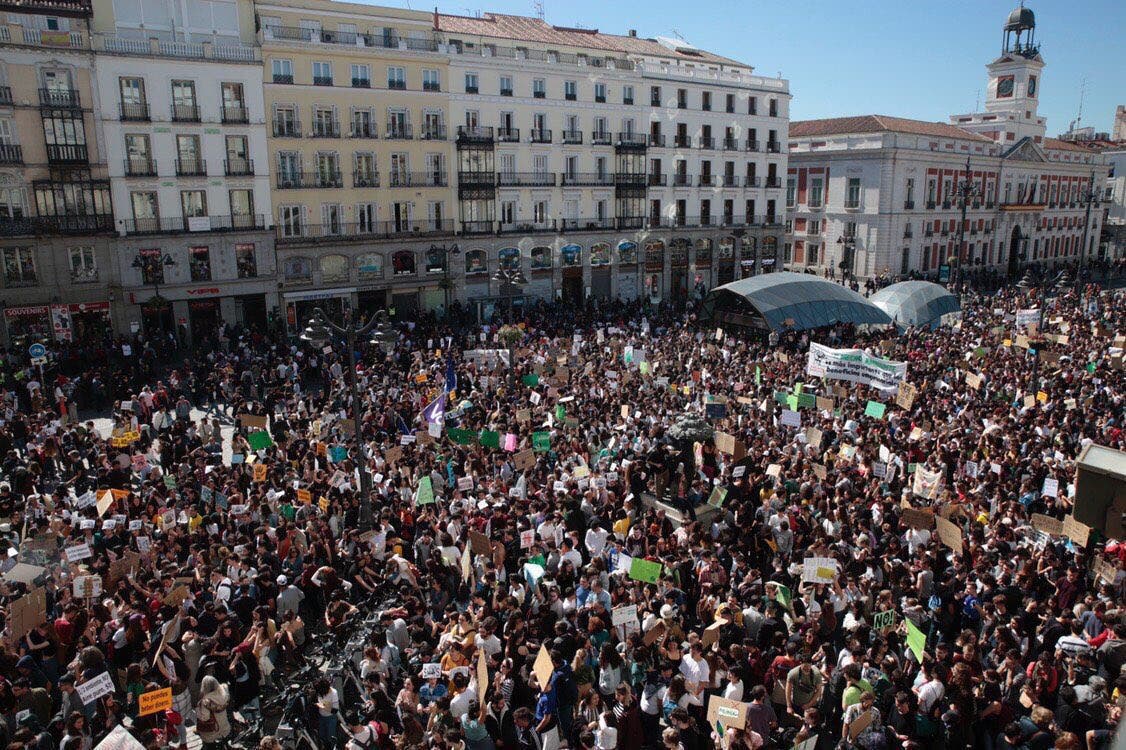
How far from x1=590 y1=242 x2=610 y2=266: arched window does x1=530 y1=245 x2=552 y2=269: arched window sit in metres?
3.06

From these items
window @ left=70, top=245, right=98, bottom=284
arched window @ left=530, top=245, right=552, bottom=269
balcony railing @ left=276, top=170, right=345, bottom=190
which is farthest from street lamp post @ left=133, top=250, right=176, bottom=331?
arched window @ left=530, top=245, right=552, bottom=269

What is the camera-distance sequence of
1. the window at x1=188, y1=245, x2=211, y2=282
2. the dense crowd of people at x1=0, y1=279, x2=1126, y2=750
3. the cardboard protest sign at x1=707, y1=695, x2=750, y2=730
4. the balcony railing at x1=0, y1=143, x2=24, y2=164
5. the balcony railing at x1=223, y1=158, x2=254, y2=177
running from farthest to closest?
the balcony railing at x1=223, y1=158, x2=254, y2=177, the window at x1=188, y1=245, x2=211, y2=282, the balcony railing at x1=0, y1=143, x2=24, y2=164, the dense crowd of people at x1=0, y1=279, x2=1126, y2=750, the cardboard protest sign at x1=707, y1=695, x2=750, y2=730

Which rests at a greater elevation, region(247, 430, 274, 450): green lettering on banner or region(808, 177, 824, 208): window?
region(808, 177, 824, 208): window

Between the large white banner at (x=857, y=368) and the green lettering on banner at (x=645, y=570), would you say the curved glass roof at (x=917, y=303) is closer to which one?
the large white banner at (x=857, y=368)

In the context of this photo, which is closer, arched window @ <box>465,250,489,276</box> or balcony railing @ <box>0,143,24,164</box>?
balcony railing @ <box>0,143,24,164</box>

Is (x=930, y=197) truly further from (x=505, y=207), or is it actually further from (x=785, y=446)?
(x=785, y=446)

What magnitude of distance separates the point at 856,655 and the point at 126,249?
35828mm

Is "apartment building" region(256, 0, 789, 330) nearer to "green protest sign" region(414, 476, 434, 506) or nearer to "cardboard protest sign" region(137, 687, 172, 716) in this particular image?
"green protest sign" region(414, 476, 434, 506)

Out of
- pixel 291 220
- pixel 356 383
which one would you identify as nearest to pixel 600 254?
pixel 291 220

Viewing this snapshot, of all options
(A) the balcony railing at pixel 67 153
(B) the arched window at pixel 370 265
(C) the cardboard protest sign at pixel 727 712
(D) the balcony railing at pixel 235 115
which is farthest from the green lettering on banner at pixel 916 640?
(A) the balcony railing at pixel 67 153

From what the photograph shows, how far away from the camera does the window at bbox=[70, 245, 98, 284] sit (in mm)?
34688

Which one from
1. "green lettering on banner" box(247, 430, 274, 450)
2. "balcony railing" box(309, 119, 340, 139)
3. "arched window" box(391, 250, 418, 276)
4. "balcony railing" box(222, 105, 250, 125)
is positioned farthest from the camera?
"arched window" box(391, 250, 418, 276)

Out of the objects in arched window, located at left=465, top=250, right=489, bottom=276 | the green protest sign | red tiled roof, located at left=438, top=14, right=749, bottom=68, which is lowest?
the green protest sign

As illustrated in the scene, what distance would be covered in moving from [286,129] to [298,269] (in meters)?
6.75
